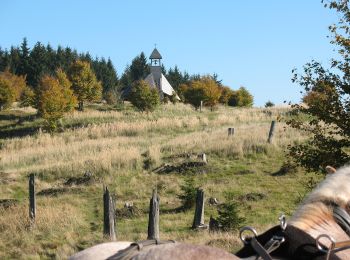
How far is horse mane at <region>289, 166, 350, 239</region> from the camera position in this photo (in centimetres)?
222

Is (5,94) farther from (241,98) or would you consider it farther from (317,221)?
(317,221)

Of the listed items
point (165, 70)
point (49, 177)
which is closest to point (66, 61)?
point (165, 70)

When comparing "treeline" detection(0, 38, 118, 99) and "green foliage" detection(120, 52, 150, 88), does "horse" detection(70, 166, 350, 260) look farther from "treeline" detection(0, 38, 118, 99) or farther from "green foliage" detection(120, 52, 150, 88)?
"green foliage" detection(120, 52, 150, 88)

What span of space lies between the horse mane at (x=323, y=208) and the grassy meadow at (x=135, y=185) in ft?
19.8

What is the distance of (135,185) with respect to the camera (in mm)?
17734

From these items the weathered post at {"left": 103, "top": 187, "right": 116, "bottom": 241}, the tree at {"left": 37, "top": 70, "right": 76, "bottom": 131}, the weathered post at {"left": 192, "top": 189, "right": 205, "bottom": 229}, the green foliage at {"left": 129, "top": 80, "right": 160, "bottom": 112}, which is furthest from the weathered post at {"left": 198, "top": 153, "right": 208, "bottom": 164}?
the green foliage at {"left": 129, "top": 80, "right": 160, "bottom": 112}

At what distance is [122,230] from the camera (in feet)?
40.0

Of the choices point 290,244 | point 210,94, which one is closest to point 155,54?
point 210,94

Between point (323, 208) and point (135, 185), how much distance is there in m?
15.6

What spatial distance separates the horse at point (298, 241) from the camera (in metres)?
1.91

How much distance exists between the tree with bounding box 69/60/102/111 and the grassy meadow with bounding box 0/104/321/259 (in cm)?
1616

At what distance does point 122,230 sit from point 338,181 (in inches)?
398

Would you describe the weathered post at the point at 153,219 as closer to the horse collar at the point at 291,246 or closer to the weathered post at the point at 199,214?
the weathered post at the point at 199,214

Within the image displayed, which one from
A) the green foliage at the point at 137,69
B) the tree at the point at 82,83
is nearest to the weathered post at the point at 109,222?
the tree at the point at 82,83
